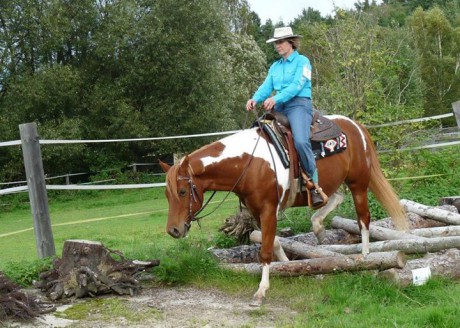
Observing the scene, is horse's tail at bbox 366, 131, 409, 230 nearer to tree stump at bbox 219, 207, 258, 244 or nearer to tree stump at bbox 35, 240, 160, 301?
tree stump at bbox 219, 207, 258, 244

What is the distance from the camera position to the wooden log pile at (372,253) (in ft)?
18.4

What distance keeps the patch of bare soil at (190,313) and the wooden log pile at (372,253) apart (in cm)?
65

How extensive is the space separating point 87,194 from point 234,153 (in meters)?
18.6

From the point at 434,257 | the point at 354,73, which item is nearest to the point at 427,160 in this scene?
the point at 354,73

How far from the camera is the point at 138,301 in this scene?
5.52m

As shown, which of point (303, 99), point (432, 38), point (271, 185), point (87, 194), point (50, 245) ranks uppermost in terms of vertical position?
point (432, 38)

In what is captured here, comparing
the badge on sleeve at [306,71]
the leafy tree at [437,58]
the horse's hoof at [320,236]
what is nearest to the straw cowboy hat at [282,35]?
the badge on sleeve at [306,71]

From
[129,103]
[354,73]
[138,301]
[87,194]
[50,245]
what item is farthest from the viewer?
[129,103]

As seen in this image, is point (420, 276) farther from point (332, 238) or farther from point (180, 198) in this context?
point (180, 198)

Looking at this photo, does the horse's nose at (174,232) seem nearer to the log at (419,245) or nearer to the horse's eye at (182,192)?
the horse's eye at (182,192)

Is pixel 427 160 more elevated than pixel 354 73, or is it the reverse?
pixel 354 73

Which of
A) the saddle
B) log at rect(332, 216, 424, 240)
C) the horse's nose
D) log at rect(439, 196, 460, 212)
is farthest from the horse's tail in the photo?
the horse's nose

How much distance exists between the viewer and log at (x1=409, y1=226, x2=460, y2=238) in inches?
273

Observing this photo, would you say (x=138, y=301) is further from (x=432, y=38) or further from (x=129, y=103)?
(x=432, y=38)
